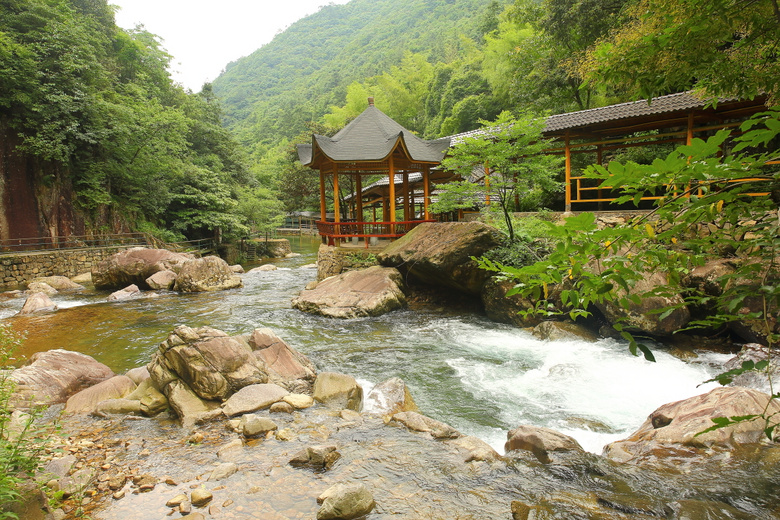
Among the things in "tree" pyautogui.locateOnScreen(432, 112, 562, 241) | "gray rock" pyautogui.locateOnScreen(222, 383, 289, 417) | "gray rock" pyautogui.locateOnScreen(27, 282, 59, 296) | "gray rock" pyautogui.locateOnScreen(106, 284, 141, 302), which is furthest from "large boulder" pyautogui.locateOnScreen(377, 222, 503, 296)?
"gray rock" pyautogui.locateOnScreen(27, 282, 59, 296)

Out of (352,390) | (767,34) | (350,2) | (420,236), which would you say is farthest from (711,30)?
(350,2)

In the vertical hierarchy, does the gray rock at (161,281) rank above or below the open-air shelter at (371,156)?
below

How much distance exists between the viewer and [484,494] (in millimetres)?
3514

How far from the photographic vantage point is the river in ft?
17.5

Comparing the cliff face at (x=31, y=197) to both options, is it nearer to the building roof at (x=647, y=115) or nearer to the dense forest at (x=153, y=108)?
the dense forest at (x=153, y=108)

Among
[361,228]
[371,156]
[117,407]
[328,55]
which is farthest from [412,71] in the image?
[328,55]

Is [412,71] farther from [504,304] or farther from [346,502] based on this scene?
[346,502]

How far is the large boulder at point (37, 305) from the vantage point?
1127 centimetres

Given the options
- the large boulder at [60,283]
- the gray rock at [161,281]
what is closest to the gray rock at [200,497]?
the gray rock at [161,281]

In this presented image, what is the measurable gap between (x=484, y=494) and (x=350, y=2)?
446ft

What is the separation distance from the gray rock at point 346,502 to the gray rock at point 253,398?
2.15m

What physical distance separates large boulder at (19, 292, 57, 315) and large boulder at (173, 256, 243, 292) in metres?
3.39

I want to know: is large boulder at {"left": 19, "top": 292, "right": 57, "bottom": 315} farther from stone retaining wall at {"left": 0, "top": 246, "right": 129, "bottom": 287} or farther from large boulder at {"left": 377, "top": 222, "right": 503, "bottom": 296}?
large boulder at {"left": 377, "top": 222, "right": 503, "bottom": 296}

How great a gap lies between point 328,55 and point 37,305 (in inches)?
3779
